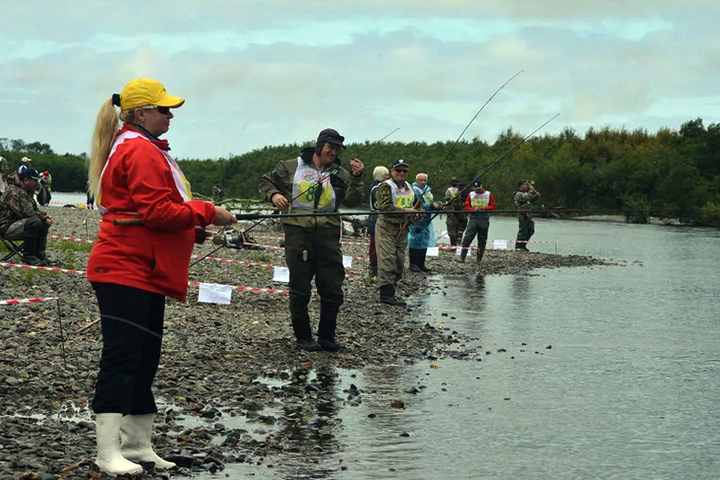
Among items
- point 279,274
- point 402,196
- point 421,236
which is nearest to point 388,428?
point 279,274

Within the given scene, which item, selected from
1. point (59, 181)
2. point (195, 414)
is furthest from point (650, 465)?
point (59, 181)

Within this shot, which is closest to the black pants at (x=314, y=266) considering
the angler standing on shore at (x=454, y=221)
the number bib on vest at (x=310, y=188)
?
the number bib on vest at (x=310, y=188)

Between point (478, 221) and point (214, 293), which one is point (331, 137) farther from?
point (478, 221)

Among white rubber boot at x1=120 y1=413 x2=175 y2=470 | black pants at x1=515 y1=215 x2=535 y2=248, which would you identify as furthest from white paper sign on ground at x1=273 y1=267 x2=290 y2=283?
black pants at x1=515 y1=215 x2=535 y2=248

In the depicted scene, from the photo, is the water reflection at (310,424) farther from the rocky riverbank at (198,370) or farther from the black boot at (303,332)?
the black boot at (303,332)

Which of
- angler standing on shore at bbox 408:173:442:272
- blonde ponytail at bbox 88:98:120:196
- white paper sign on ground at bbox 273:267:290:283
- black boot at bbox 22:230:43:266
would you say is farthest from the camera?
angler standing on shore at bbox 408:173:442:272

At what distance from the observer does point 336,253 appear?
1046cm

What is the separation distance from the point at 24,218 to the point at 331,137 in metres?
7.94

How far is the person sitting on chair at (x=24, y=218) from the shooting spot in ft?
54.5

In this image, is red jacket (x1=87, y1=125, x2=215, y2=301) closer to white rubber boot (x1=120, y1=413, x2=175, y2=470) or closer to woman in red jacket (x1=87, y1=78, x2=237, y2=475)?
woman in red jacket (x1=87, y1=78, x2=237, y2=475)

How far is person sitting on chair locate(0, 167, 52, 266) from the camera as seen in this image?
1661 cm

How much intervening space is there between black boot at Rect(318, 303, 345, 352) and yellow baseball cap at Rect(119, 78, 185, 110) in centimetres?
466

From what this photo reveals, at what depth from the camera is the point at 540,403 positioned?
8.62 metres

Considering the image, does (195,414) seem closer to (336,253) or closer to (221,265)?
(336,253)
